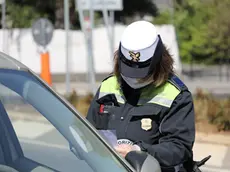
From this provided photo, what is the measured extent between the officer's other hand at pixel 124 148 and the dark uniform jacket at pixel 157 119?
0.05m

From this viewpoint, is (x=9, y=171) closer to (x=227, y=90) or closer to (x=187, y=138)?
(x=187, y=138)

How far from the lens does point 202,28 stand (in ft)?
104

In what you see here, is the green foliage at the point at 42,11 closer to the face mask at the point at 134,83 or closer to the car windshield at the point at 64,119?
the face mask at the point at 134,83

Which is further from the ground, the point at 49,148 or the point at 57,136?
the point at 57,136

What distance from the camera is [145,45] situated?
105 inches

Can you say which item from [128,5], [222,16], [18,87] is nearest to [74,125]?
[18,87]

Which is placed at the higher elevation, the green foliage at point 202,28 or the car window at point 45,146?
the car window at point 45,146

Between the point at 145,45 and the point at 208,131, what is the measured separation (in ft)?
23.9

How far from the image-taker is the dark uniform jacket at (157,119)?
2679mm

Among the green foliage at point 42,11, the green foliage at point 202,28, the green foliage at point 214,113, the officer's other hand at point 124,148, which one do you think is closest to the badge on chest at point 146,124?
the officer's other hand at point 124,148

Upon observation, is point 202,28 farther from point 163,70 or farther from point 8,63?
point 8,63

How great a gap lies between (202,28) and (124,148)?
29.8 meters

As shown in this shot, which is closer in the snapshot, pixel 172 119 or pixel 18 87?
pixel 18 87

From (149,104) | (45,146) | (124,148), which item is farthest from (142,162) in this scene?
(45,146)
